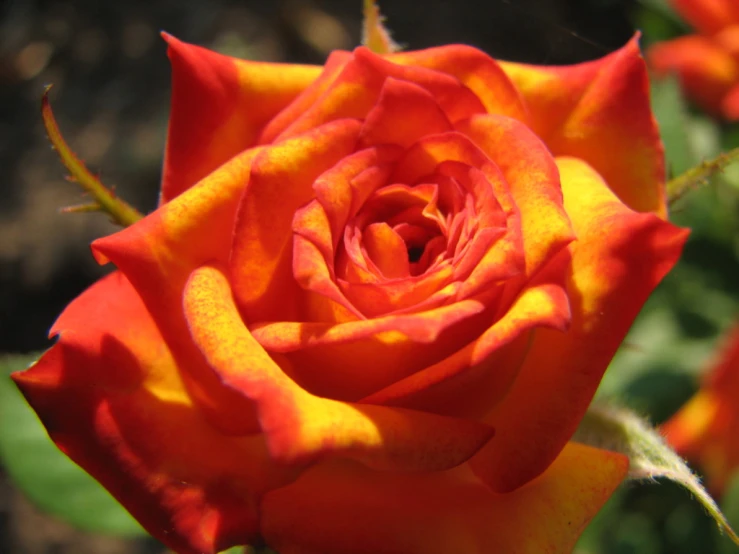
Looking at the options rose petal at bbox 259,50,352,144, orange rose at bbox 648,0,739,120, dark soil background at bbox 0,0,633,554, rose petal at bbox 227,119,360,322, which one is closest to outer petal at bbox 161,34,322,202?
rose petal at bbox 259,50,352,144

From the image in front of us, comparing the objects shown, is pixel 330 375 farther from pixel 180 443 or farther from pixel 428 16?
pixel 428 16

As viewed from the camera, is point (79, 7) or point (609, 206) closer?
point (609, 206)

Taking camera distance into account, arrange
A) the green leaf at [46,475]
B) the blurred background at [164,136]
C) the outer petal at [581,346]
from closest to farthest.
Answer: the outer petal at [581,346] < the green leaf at [46,475] < the blurred background at [164,136]

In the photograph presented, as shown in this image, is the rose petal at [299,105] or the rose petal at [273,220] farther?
the rose petal at [299,105]

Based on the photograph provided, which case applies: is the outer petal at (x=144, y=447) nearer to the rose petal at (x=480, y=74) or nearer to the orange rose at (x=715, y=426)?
the rose petal at (x=480, y=74)

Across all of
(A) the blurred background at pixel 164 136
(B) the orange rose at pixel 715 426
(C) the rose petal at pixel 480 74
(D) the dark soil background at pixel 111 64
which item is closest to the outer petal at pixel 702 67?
(A) the blurred background at pixel 164 136

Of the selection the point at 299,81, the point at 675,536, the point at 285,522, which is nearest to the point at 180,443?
the point at 285,522
